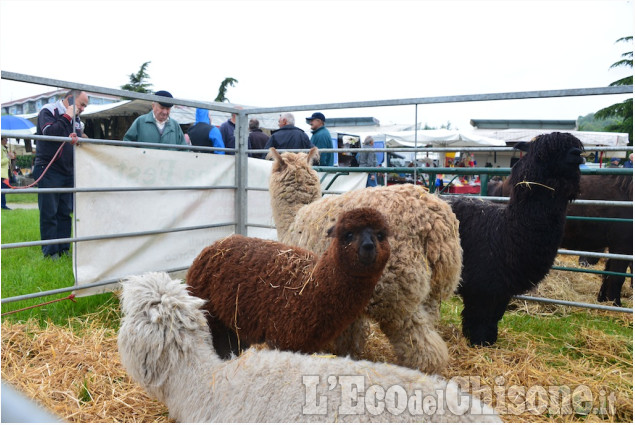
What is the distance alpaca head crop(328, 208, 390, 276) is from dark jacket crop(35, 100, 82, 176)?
4.07m

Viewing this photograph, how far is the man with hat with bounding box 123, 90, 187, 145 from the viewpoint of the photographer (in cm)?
532

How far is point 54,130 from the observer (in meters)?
5.61

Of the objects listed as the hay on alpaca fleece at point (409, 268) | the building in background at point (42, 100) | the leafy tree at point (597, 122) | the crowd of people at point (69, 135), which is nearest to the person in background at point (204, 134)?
the crowd of people at point (69, 135)

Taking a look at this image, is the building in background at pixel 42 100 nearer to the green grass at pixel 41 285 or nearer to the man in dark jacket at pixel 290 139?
the green grass at pixel 41 285

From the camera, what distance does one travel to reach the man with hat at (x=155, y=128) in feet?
17.4

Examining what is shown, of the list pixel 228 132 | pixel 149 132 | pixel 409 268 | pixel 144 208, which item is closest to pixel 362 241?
pixel 409 268

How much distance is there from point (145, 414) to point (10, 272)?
3.84 m

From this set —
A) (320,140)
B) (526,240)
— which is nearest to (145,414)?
(526,240)

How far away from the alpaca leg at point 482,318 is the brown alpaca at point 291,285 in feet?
5.31

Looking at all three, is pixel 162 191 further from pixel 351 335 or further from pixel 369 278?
pixel 369 278

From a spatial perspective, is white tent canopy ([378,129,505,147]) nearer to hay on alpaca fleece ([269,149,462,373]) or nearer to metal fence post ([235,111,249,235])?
metal fence post ([235,111,249,235])

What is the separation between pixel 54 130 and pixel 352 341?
175 inches

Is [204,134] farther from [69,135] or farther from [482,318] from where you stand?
[482,318]

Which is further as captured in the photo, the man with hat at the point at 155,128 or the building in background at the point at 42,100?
the building in background at the point at 42,100
